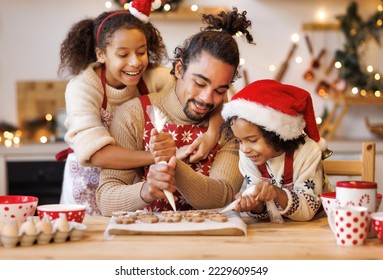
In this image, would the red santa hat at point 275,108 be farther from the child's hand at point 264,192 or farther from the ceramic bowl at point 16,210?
the ceramic bowl at point 16,210

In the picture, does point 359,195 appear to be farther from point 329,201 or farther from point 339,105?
point 339,105

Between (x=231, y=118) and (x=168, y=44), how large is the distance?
7.62 feet

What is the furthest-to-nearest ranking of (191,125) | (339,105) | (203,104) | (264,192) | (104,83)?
(339,105) < (104,83) < (191,125) < (203,104) < (264,192)

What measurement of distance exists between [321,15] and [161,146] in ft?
8.58

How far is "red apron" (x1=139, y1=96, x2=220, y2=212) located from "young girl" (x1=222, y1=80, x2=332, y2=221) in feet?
0.56

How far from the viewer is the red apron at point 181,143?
1655mm

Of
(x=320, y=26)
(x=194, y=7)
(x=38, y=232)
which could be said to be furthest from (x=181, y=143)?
(x=320, y=26)

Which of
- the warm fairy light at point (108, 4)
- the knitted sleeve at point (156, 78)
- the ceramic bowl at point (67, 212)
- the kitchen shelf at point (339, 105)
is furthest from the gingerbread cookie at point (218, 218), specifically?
the warm fairy light at point (108, 4)

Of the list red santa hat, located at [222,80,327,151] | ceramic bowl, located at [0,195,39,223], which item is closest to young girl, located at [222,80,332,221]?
red santa hat, located at [222,80,327,151]

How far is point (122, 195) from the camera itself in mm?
1524

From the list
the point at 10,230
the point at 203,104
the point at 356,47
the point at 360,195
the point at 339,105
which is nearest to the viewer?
the point at 10,230

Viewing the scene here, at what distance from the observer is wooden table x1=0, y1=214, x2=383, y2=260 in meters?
1.09

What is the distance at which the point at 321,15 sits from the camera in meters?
3.75

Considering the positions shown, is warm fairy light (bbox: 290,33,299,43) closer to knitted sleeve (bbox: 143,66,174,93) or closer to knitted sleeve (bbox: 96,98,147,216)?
knitted sleeve (bbox: 143,66,174,93)
